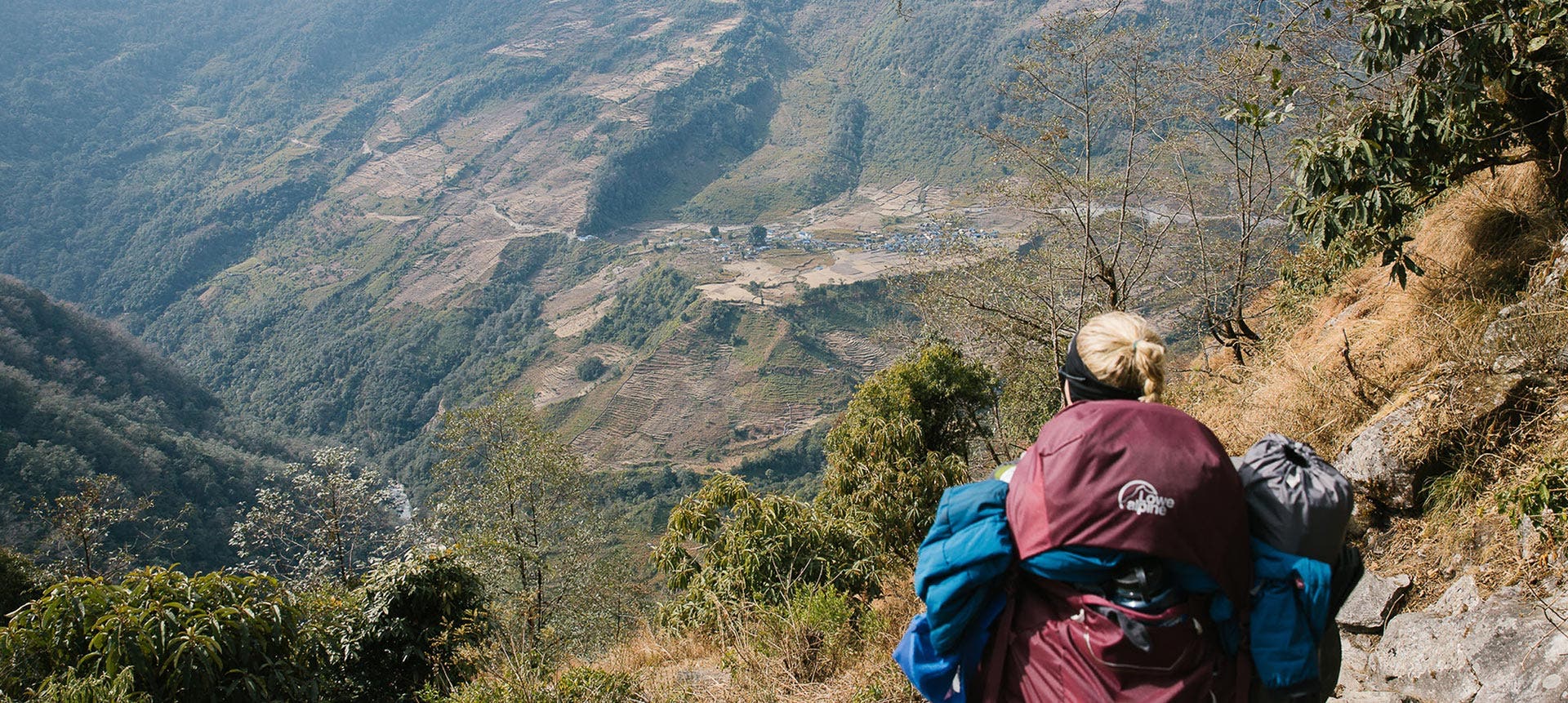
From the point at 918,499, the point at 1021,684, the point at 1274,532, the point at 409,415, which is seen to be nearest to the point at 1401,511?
the point at 1274,532

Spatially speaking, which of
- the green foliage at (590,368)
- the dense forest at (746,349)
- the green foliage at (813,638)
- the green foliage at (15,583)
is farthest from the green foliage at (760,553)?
the green foliage at (590,368)

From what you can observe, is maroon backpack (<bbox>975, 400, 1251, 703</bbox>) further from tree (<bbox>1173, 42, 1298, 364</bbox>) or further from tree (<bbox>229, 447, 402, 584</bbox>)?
tree (<bbox>229, 447, 402, 584</bbox>)

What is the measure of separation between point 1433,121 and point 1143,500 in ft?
14.2

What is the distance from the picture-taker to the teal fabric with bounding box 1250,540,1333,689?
5.83 feet

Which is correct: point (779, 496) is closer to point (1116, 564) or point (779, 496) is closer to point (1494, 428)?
point (1494, 428)

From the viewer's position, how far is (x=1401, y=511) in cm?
373

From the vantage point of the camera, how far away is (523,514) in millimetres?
15375

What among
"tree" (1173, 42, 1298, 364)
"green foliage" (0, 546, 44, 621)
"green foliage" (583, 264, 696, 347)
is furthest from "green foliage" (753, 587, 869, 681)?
"green foliage" (583, 264, 696, 347)

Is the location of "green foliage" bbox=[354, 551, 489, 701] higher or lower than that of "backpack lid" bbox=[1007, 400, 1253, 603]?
lower

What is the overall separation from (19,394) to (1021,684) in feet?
165

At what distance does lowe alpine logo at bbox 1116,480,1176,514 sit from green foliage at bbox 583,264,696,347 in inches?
3063

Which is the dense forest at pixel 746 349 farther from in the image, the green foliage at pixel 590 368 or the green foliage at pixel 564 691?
the green foliage at pixel 590 368

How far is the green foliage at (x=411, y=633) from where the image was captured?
6297mm

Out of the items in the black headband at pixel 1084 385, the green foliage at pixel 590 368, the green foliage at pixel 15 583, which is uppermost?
the black headband at pixel 1084 385
